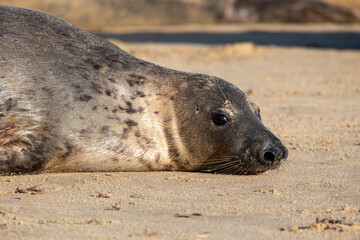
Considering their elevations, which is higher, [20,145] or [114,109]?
[114,109]

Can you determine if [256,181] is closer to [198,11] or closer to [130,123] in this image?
[130,123]

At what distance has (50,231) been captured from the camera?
3.14m

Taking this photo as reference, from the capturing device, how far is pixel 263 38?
1404 centimetres

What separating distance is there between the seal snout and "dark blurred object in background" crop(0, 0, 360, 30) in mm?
11947

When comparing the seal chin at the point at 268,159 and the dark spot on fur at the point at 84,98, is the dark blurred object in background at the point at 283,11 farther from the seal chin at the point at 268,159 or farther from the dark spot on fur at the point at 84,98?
the dark spot on fur at the point at 84,98

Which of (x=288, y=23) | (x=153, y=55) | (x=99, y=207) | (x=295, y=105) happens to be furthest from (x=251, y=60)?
(x=99, y=207)

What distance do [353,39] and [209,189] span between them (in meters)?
10.7

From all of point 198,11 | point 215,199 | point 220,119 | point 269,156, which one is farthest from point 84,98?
point 198,11

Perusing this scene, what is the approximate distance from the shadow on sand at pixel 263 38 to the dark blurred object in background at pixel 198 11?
1577mm

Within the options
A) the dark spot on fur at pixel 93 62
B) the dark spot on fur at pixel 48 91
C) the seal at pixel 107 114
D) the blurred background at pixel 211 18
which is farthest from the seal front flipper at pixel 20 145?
the blurred background at pixel 211 18

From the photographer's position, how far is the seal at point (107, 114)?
13.8 ft

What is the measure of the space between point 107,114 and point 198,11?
13.2 m

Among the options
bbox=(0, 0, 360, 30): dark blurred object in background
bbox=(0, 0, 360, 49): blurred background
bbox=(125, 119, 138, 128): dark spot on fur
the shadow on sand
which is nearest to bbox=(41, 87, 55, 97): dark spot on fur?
bbox=(125, 119, 138, 128): dark spot on fur

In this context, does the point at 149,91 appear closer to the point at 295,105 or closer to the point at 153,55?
the point at 295,105
